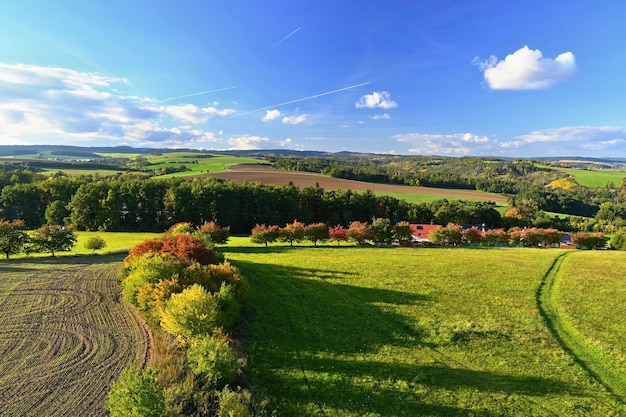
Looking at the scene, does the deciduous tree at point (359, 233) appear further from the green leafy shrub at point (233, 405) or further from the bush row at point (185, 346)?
the green leafy shrub at point (233, 405)

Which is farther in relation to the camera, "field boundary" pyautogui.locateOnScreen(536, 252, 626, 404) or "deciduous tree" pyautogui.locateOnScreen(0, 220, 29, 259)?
"deciduous tree" pyautogui.locateOnScreen(0, 220, 29, 259)

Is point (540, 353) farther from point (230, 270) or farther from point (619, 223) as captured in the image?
point (619, 223)

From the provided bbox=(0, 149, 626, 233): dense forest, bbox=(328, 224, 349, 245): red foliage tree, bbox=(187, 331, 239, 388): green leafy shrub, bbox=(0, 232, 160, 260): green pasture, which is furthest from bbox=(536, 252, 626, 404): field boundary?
bbox=(0, 149, 626, 233): dense forest

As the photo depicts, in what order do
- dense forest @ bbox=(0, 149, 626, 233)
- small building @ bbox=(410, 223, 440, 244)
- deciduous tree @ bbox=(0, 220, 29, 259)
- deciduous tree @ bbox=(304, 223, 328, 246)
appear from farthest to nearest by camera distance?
small building @ bbox=(410, 223, 440, 244), dense forest @ bbox=(0, 149, 626, 233), deciduous tree @ bbox=(304, 223, 328, 246), deciduous tree @ bbox=(0, 220, 29, 259)

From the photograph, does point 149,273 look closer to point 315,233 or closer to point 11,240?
point 11,240

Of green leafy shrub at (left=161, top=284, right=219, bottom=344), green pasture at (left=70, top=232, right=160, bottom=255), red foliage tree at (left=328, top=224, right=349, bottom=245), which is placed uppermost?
green leafy shrub at (left=161, top=284, right=219, bottom=344)

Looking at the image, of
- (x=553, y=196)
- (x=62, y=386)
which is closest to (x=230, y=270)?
(x=62, y=386)

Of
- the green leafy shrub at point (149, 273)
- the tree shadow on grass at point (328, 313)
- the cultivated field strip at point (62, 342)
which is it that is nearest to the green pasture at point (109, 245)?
the cultivated field strip at point (62, 342)

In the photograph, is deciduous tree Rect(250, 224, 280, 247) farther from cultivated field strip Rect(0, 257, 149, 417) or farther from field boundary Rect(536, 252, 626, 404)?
field boundary Rect(536, 252, 626, 404)
